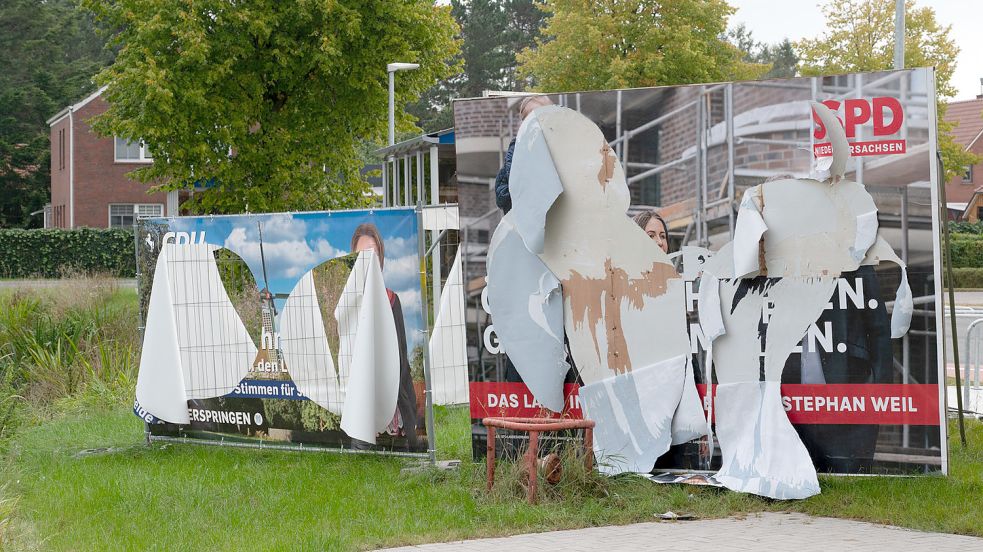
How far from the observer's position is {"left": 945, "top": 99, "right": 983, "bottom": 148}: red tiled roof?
68.4 meters

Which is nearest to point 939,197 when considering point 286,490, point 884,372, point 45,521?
point 884,372

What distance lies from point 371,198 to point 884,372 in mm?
25251

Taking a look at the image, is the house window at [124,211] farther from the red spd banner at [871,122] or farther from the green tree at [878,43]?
the red spd banner at [871,122]

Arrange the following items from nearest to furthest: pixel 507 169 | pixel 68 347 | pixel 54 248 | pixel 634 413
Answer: pixel 634 413, pixel 507 169, pixel 68 347, pixel 54 248

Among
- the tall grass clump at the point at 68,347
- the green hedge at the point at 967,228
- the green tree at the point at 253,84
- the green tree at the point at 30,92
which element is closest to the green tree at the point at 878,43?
the green hedge at the point at 967,228

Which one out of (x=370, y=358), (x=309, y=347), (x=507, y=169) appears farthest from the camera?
(x=309, y=347)

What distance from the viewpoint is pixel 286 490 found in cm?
802

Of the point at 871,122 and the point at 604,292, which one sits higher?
the point at 871,122

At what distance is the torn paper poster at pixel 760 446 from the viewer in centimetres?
741

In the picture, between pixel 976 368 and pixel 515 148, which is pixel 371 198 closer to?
pixel 976 368

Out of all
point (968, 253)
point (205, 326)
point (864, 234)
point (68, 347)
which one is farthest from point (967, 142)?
point (205, 326)

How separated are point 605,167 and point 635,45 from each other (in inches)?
1170

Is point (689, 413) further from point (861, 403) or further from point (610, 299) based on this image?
point (861, 403)

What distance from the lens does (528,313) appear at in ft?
26.9
